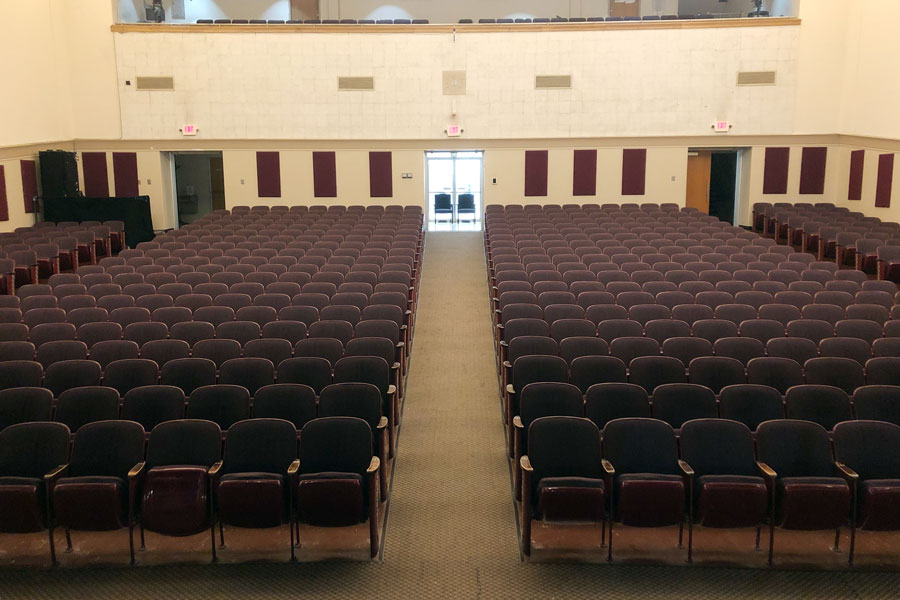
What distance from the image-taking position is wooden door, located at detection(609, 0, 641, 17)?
2441 centimetres

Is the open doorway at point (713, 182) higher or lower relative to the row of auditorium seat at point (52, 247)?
higher

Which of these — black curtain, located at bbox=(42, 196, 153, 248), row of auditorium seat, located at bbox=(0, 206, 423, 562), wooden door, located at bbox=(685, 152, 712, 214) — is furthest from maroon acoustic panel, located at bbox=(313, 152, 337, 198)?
wooden door, located at bbox=(685, 152, 712, 214)

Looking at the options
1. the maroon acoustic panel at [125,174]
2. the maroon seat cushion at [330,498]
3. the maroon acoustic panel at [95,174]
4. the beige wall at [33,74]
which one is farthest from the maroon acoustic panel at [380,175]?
the maroon seat cushion at [330,498]

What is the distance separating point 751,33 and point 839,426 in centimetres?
1597

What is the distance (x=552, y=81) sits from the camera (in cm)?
1970

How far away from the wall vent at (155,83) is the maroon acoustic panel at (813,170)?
1555cm

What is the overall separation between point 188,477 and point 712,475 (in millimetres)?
3396

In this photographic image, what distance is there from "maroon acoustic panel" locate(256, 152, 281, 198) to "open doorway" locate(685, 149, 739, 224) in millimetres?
10472

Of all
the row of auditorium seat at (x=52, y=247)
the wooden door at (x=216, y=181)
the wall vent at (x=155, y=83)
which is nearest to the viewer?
the row of auditorium seat at (x=52, y=247)

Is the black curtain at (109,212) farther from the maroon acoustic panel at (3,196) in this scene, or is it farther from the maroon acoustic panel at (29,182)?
the maroon acoustic panel at (3,196)

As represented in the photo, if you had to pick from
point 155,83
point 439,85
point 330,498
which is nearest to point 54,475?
point 330,498

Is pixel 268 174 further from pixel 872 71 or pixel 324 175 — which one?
pixel 872 71

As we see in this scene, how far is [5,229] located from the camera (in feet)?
54.7

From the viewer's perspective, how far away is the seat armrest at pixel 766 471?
16.9 ft
